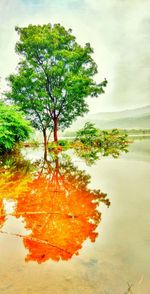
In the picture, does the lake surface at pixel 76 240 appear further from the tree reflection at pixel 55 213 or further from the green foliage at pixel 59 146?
the green foliage at pixel 59 146

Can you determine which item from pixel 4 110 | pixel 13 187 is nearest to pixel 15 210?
pixel 13 187

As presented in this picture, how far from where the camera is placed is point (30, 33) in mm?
29766

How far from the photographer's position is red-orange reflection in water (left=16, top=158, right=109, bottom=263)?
12.2 ft

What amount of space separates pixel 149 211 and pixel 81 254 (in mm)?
1992

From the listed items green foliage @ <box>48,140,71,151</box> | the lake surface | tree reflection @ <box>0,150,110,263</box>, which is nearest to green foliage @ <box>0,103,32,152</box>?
green foliage @ <box>48,140,71,151</box>

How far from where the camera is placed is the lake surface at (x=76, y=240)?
2.84m

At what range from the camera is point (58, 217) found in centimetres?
496

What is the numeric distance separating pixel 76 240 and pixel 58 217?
42.7 inches

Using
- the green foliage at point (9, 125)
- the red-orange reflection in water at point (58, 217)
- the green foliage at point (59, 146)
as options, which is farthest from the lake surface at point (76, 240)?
the green foliage at point (59, 146)

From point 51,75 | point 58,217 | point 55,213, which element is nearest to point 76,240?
point 58,217

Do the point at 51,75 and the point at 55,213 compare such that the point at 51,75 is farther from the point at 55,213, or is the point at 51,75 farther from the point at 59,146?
the point at 55,213

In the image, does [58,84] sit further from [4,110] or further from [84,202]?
[84,202]

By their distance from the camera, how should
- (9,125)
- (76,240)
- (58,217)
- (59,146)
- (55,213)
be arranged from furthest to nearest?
1. (59,146)
2. (9,125)
3. (55,213)
4. (58,217)
5. (76,240)

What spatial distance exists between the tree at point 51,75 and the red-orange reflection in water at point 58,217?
22248mm
